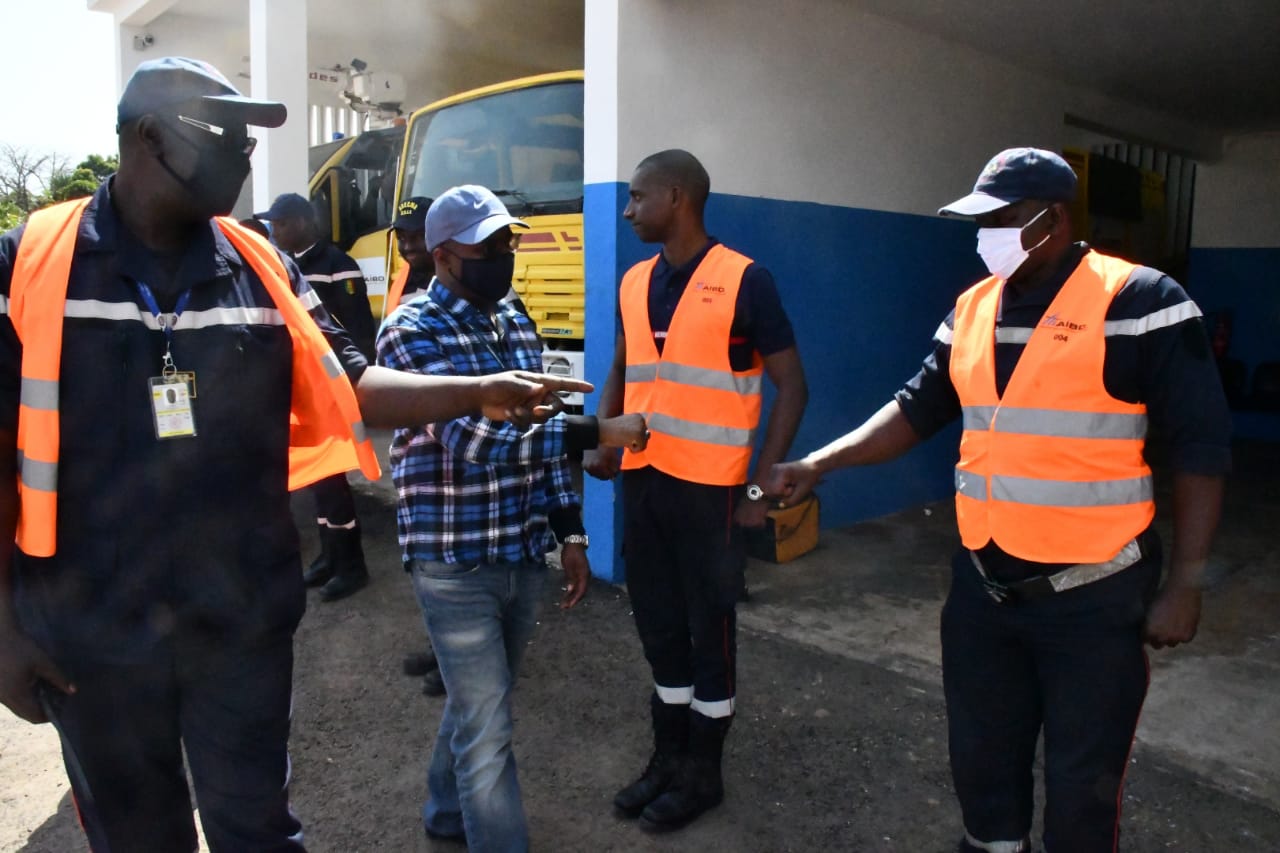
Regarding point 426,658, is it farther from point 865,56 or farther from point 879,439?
point 865,56

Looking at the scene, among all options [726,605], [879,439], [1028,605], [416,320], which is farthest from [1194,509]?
[416,320]

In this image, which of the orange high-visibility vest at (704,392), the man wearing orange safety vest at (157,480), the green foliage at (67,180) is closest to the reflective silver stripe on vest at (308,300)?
the man wearing orange safety vest at (157,480)

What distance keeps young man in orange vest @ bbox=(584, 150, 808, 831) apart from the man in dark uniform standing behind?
2.25m

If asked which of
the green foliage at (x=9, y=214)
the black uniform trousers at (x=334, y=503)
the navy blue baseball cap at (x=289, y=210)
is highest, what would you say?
the green foliage at (x=9, y=214)

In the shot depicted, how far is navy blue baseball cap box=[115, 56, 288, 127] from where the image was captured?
72.0 inches

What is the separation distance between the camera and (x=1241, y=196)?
10.4m

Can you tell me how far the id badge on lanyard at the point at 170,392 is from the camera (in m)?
1.82

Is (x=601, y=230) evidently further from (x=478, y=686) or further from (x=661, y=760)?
(x=478, y=686)

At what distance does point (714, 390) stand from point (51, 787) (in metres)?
2.60

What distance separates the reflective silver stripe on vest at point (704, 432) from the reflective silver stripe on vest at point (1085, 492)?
1.00 metres

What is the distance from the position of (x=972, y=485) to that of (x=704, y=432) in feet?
2.95

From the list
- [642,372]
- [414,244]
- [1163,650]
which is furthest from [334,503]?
[1163,650]

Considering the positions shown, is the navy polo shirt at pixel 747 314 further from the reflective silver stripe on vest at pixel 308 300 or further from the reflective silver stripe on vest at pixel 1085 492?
the reflective silver stripe on vest at pixel 308 300

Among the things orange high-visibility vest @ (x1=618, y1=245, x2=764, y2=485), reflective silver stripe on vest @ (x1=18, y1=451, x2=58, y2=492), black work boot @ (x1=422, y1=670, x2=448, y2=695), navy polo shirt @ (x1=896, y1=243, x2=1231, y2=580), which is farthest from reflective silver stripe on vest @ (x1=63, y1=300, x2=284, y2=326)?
black work boot @ (x1=422, y1=670, x2=448, y2=695)
